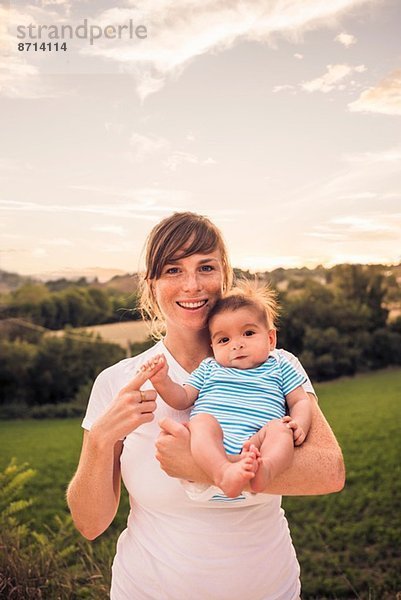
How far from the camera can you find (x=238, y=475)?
1.82 metres

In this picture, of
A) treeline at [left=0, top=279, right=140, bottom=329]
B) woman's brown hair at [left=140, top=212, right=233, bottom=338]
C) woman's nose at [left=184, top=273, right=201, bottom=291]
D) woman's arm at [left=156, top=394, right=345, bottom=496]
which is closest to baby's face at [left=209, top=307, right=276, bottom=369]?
woman's nose at [left=184, top=273, right=201, bottom=291]

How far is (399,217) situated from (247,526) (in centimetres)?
650

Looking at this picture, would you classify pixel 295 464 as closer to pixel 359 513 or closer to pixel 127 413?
pixel 127 413

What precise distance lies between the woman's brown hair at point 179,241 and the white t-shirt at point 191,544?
21.0 inches

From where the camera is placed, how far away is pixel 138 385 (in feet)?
6.55

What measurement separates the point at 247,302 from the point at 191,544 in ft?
2.74

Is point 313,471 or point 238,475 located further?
point 313,471

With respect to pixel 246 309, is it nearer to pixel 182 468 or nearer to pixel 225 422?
pixel 225 422

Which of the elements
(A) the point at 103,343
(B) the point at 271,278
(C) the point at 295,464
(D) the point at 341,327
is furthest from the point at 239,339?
(A) the point at 103,343

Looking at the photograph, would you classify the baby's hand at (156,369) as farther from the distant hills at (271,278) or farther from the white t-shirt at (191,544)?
the distant hills at (271,278)

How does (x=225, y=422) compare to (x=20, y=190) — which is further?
(x=20, y=190)

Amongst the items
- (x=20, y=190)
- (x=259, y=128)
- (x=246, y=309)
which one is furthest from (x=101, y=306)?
(x=246, y=309)

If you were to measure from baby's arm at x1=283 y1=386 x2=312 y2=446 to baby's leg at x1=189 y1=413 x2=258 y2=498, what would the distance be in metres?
0.21

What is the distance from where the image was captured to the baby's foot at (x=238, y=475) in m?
1.82
